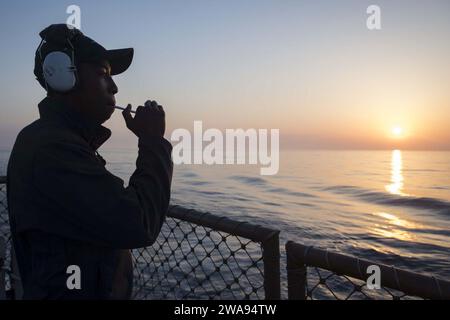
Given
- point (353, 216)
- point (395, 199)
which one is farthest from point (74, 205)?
point (395, 199)

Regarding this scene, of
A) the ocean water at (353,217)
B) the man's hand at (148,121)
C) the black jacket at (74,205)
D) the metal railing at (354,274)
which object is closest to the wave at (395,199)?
the ocean water at (353,217)

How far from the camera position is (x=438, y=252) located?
12.8m

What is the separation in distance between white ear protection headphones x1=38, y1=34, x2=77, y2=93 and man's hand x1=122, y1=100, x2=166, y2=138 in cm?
34

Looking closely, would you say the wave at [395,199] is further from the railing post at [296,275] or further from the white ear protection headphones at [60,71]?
the white ear protection headphones at [60,71]

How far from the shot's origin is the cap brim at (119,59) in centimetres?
199

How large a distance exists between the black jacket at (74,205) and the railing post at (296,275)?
0.75 metres

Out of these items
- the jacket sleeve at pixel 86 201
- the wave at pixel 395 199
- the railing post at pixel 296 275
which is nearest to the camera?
the jacket sleeve at pixel 86 201

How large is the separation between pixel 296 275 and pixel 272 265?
0.16 m

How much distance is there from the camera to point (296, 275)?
6.42 feet

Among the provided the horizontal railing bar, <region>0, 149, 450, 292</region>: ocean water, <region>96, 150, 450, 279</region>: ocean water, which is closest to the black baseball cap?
the horizontal railing bar

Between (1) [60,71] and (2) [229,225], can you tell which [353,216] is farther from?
(1) [60,71]
